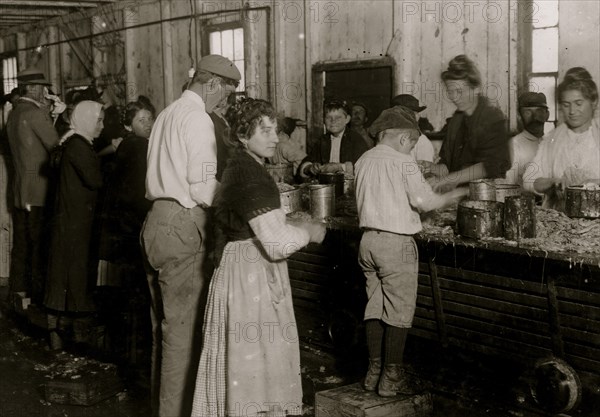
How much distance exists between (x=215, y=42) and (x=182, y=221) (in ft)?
22.5

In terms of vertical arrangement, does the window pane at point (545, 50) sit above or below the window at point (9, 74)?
below

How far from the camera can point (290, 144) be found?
8.59 meters

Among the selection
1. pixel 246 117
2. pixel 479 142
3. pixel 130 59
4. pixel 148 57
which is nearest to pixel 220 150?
pixel 246 117

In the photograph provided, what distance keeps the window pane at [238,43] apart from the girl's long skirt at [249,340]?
6925 mm

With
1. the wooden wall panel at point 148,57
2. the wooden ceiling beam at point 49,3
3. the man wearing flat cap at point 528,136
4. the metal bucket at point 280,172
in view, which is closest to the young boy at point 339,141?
the metal bucket at point 280,172

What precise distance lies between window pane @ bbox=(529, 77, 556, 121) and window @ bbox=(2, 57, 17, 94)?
12.6m

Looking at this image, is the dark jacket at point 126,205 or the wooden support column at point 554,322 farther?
the dark jacket at point 126,205

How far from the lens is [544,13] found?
690cm

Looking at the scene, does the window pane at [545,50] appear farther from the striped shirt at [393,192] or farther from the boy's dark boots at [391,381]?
the boy's dark boots at [391,381]

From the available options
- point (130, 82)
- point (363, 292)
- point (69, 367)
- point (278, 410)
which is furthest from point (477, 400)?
point (130, 82)

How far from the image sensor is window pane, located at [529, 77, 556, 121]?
693 cm

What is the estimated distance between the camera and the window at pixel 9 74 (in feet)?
52.7

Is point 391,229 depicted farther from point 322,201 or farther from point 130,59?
point 130,59

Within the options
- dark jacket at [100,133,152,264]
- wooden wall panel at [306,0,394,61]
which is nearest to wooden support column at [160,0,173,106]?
wooden wall panel at [306,0,394,61]
